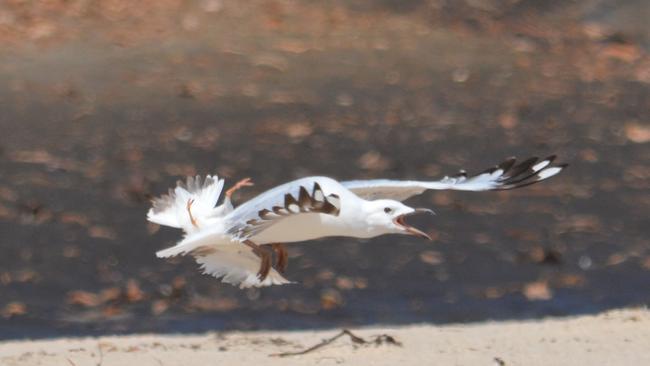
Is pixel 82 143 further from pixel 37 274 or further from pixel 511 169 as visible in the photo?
pixel 511 169

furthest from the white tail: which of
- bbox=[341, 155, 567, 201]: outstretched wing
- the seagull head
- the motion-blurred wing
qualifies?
the seagull head

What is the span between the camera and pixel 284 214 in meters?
5.68

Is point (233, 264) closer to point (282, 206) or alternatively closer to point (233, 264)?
point (233, 264)

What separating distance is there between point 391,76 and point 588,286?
14.9 ft

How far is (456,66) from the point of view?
547 inches

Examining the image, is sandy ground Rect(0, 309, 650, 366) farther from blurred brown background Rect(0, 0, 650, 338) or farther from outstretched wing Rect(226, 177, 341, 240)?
outstretched wing Rect(226, 177, 341, 240)

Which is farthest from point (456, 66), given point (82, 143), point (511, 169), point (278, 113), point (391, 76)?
point (511, 169)

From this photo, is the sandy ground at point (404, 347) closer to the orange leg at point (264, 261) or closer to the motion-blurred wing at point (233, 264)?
the motion-blurred wing at point (233, 264)

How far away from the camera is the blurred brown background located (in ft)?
30.2

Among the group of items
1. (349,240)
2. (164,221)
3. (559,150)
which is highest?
(559,150)

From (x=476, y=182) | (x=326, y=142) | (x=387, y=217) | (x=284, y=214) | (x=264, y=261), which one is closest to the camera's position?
(x=284, y=214)

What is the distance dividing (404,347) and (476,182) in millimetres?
1586

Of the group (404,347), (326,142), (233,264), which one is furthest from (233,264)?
(326,142)

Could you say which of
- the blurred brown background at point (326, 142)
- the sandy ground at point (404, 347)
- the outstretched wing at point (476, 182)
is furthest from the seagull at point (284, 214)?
the blurred brown background at point (326, 142)
